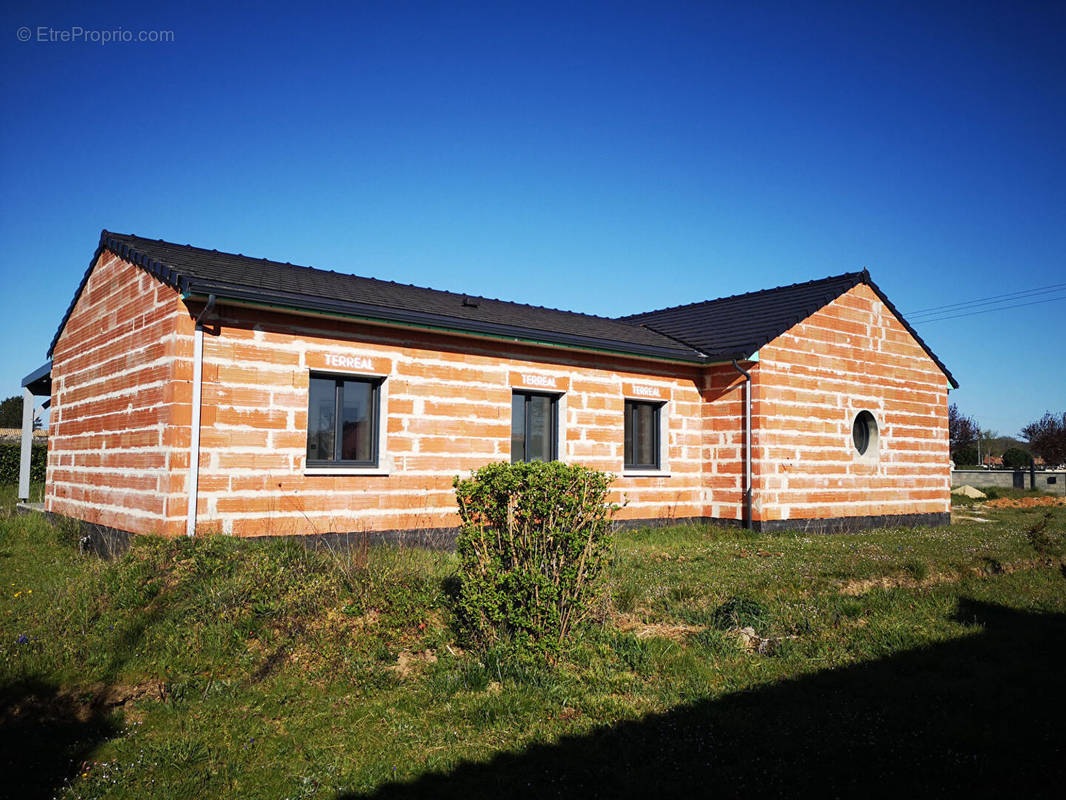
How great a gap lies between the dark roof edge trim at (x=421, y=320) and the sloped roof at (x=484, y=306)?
16 millimetres

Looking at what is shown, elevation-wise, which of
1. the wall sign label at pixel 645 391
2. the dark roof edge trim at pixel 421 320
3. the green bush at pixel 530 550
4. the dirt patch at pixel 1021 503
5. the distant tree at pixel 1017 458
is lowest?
→ the dirt patch at pixel 1021 503

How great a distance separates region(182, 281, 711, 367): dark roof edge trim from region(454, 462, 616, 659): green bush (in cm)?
493

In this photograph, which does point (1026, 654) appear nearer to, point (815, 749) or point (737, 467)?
point (815, 749)

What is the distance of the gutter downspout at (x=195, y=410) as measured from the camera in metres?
9.55

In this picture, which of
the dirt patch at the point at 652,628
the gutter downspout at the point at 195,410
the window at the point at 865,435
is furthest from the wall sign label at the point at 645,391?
the gutter downspout at the point at 195,410

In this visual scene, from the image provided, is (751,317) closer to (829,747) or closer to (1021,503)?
(829,747)

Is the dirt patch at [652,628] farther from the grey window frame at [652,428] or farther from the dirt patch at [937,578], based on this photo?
the grey window frame at [652,428]

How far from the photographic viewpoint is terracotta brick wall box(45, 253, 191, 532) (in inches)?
385

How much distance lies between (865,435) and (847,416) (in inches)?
43.8

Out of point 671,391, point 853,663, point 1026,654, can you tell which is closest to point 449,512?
point 671,391

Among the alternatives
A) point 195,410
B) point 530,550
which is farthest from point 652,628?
point 195,410

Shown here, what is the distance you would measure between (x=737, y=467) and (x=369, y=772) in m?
11.7

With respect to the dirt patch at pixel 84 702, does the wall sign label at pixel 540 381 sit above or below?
above

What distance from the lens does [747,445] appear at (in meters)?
14.8
